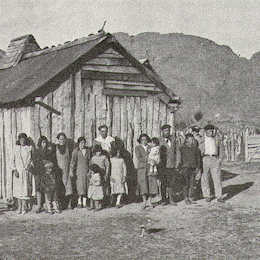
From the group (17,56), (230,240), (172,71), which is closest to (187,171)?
(230,240)

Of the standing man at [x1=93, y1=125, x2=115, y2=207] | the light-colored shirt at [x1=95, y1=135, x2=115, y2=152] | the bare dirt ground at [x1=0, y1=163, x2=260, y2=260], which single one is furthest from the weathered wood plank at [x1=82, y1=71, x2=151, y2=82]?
the bare dirt ground at [x1=0, y1=163, x2=260, y2=260]

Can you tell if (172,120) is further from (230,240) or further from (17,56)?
(17,56)

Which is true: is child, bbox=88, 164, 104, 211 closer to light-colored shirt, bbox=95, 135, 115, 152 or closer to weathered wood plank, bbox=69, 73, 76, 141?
light-colored shirt, bbox=95, 135, 115, 152

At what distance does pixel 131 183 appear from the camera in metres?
11.1

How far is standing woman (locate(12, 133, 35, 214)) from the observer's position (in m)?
9.23

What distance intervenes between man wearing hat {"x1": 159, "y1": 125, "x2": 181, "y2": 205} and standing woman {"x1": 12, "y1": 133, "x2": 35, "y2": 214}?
3.10m

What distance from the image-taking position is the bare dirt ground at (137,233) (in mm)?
6297

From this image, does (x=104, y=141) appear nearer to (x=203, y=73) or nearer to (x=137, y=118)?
(x=137, y=118)

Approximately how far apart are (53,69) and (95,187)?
10.1 feet

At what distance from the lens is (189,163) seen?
33.3 ft

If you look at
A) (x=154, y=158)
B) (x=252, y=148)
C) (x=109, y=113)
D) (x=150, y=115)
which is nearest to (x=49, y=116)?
(x=109, y=113)

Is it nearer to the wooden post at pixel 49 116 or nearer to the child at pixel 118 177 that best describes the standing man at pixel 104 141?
the child at pixel 118 177

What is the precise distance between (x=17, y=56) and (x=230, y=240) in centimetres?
1032

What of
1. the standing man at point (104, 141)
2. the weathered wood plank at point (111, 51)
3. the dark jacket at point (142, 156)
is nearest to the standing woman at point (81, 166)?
the standing man at point (104, 141)
